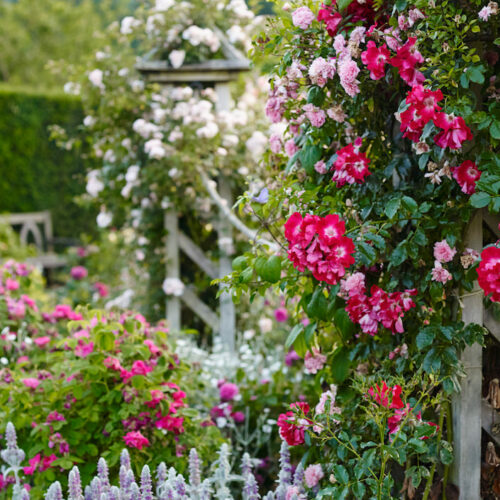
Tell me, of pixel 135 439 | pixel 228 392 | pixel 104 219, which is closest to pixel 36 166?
pixel 104 219

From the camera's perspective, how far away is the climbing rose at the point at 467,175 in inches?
67.0

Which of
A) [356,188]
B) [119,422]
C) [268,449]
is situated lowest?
[268,449]

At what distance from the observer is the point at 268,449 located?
2.85 metres

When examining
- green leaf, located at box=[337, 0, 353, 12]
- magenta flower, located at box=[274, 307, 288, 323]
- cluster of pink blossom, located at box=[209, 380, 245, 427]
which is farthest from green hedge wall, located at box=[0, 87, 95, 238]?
green leaf, located at box=[337, 0, 353, 12]

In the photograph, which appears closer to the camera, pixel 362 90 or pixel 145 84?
pixel 362 90

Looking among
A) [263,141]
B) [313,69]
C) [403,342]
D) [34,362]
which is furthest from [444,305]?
[263,141]

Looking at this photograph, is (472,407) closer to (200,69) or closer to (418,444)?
(418,444)

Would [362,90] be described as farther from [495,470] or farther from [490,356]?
[495,470]

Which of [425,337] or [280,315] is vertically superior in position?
[280,315]

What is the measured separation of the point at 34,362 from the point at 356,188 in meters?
1.62

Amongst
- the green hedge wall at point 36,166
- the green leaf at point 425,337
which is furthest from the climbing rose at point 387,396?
the green hedge wall at point 36,166

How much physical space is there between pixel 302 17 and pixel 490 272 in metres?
0.89

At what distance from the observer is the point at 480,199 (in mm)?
1611

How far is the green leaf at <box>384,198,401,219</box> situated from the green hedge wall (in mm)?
8173
